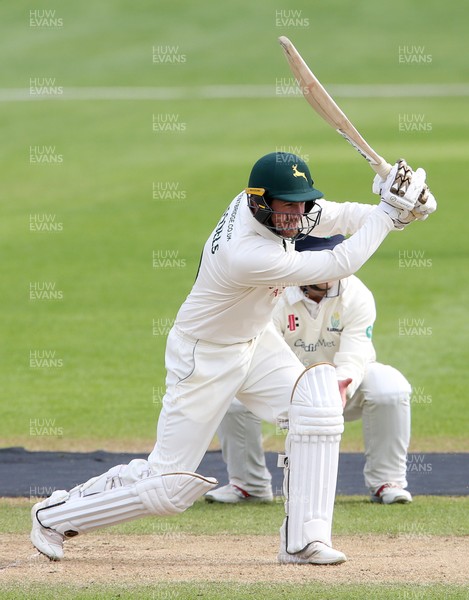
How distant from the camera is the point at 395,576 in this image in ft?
19.2

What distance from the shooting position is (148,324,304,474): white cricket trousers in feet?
20.5

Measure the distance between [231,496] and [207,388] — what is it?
219 cm

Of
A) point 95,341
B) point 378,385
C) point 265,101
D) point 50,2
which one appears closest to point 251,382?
point 378,385

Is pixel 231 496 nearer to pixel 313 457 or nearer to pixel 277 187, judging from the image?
pixel 313 457

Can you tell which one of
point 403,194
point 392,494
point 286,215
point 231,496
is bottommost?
point 231,496

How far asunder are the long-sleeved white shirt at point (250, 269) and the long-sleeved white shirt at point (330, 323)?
154 cm

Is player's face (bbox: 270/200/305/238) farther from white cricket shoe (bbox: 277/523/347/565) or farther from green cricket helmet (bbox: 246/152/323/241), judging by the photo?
white cricket shoe (bbox: 277/523/347/565)

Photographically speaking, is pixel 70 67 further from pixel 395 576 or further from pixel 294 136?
pixel 395 576

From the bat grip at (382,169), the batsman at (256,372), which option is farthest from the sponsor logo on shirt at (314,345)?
the bat grip at (382,169)

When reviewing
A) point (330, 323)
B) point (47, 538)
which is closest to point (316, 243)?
point (330, 323)

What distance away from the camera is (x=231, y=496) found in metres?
8.30

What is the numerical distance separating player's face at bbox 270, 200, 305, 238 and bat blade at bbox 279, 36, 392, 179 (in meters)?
0.49

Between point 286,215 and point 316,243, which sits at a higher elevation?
point 286,215

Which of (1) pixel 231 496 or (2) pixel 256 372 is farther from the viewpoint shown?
(1) pixel 231 496
